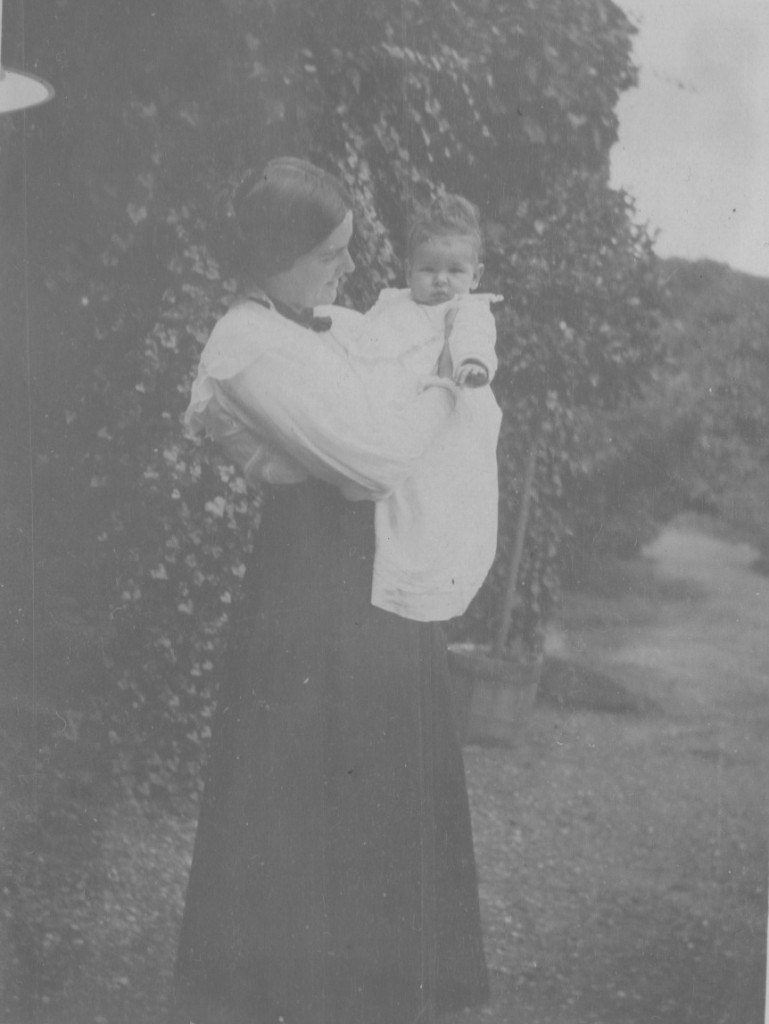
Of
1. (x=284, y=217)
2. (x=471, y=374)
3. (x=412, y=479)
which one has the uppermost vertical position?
(x=284, y=217)

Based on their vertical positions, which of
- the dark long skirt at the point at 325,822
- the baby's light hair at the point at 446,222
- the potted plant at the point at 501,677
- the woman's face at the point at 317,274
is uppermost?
the baby's light hair at the point at 446,222

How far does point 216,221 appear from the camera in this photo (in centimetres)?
264

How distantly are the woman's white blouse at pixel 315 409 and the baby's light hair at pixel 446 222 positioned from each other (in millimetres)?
240

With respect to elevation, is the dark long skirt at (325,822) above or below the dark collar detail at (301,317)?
below

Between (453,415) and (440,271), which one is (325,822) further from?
(440,271)

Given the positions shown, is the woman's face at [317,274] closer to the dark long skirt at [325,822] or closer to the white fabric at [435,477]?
the white fabric at [435,477]

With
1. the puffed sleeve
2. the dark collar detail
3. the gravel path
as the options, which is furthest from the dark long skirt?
the puffed sleeve

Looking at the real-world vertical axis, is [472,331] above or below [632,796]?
above

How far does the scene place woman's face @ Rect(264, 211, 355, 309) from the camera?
8.47 feet

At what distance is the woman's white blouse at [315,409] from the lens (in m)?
2.53

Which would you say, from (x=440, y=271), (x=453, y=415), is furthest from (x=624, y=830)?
(x=440, y=271)

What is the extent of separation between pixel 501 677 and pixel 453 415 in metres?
0.60

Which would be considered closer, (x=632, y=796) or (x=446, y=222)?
(x=446, y=222)

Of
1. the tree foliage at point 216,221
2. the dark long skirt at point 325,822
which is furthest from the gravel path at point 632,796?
the tree foliage at point 216,221
